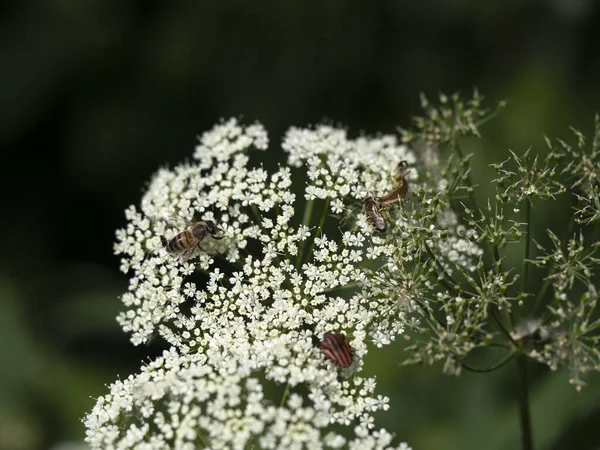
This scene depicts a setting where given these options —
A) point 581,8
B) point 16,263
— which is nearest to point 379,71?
point 581,8

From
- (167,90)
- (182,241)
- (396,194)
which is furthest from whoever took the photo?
(167,90)

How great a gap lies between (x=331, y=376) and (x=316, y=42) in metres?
6.72

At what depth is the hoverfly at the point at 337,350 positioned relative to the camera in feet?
16.1

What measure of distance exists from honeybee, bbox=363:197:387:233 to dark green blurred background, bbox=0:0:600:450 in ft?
11.3

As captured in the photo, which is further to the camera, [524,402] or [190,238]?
[190,238]

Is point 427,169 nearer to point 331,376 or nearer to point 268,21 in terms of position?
point 331,376

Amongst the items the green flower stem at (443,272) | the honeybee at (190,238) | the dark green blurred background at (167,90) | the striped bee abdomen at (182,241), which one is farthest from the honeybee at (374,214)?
the dark green blurred background at (167,90)

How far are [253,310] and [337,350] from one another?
835mm

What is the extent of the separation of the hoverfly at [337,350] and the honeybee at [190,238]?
1417 millimetres

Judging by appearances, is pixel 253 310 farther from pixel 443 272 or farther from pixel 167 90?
pixel 167 90

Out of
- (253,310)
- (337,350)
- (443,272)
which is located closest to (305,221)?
(253,310)

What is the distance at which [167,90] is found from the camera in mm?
10359

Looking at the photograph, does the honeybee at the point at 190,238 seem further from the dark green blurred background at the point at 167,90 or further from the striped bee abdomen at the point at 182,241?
the dark green blurred background at the point at 167,90

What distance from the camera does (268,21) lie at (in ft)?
33.9
